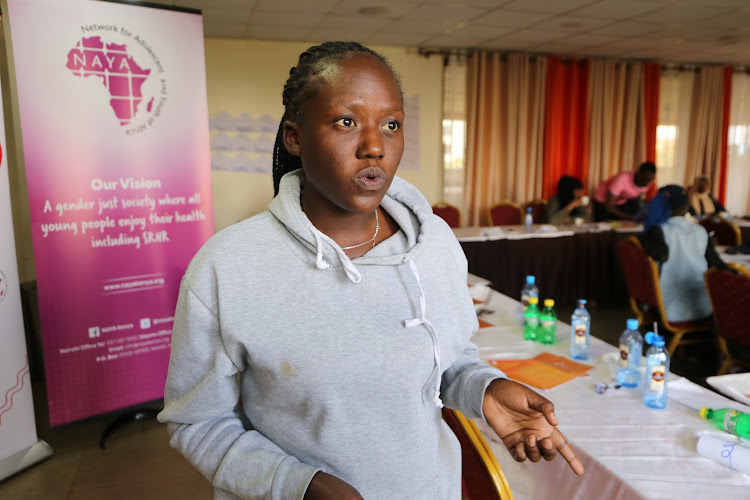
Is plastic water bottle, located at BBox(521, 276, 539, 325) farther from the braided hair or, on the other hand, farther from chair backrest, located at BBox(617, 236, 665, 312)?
the braided hair

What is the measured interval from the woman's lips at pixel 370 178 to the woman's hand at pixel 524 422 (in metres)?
0.40

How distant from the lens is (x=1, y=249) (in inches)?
94.1

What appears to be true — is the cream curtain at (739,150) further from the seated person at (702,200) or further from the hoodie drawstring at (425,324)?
the hoodie drawstring at (425,324)

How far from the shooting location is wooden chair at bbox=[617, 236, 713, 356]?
3.45 meters

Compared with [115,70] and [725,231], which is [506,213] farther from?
[115,70]

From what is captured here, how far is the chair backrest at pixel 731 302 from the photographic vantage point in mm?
2602

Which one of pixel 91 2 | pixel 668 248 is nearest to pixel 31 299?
pixel 91 2

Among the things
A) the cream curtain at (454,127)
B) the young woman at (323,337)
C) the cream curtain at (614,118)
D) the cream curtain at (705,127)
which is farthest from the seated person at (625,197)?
Answer: the young woman at (323,337)

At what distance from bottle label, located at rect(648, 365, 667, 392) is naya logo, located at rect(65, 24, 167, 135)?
7.98 ft

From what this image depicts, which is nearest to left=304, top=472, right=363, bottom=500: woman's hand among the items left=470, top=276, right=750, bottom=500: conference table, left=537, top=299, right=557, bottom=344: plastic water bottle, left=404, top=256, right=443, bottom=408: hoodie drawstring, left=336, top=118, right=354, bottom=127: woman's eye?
left=404, top=256, right=443, bottom=408: hoodie drawstring

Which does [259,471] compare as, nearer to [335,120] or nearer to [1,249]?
[335,120]

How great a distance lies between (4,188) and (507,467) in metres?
2.43

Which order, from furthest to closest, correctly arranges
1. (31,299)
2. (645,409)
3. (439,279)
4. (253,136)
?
(253,136) → (31,299) → (645,409) → (439,279)

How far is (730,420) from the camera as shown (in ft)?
4.66
